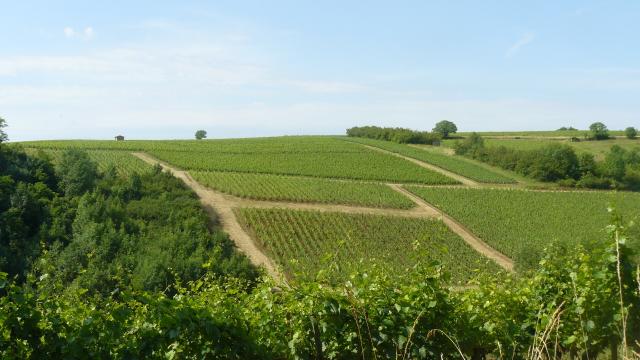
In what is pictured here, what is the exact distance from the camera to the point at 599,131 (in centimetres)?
10844

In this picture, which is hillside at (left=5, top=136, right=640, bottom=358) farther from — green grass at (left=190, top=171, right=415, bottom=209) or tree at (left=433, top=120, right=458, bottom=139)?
tree at (left=433, top=120, right=458, bottom=139)

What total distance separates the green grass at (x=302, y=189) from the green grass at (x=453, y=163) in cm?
1795

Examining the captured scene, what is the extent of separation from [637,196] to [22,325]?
75.8m

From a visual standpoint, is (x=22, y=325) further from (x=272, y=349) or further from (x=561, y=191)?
(x=561, y=191)

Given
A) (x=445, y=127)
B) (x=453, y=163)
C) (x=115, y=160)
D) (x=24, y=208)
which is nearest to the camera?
(x=24, y=208)

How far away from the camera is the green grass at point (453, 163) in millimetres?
74750

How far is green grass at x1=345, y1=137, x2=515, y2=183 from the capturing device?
245ft

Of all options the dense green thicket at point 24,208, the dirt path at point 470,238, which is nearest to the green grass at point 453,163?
the dirt path at point 470,238

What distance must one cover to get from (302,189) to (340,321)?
50854mm

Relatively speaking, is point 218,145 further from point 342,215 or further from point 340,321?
point 340,321

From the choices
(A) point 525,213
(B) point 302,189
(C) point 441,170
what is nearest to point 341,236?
(B) point 302,189

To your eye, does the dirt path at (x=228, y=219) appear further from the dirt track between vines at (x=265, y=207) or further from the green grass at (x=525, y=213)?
the green grass at (x=525, y=213)

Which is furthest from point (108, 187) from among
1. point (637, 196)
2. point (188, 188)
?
point (637, 196)

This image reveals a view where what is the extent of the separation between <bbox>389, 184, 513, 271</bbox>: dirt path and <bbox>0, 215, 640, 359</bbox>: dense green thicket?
101 ft
